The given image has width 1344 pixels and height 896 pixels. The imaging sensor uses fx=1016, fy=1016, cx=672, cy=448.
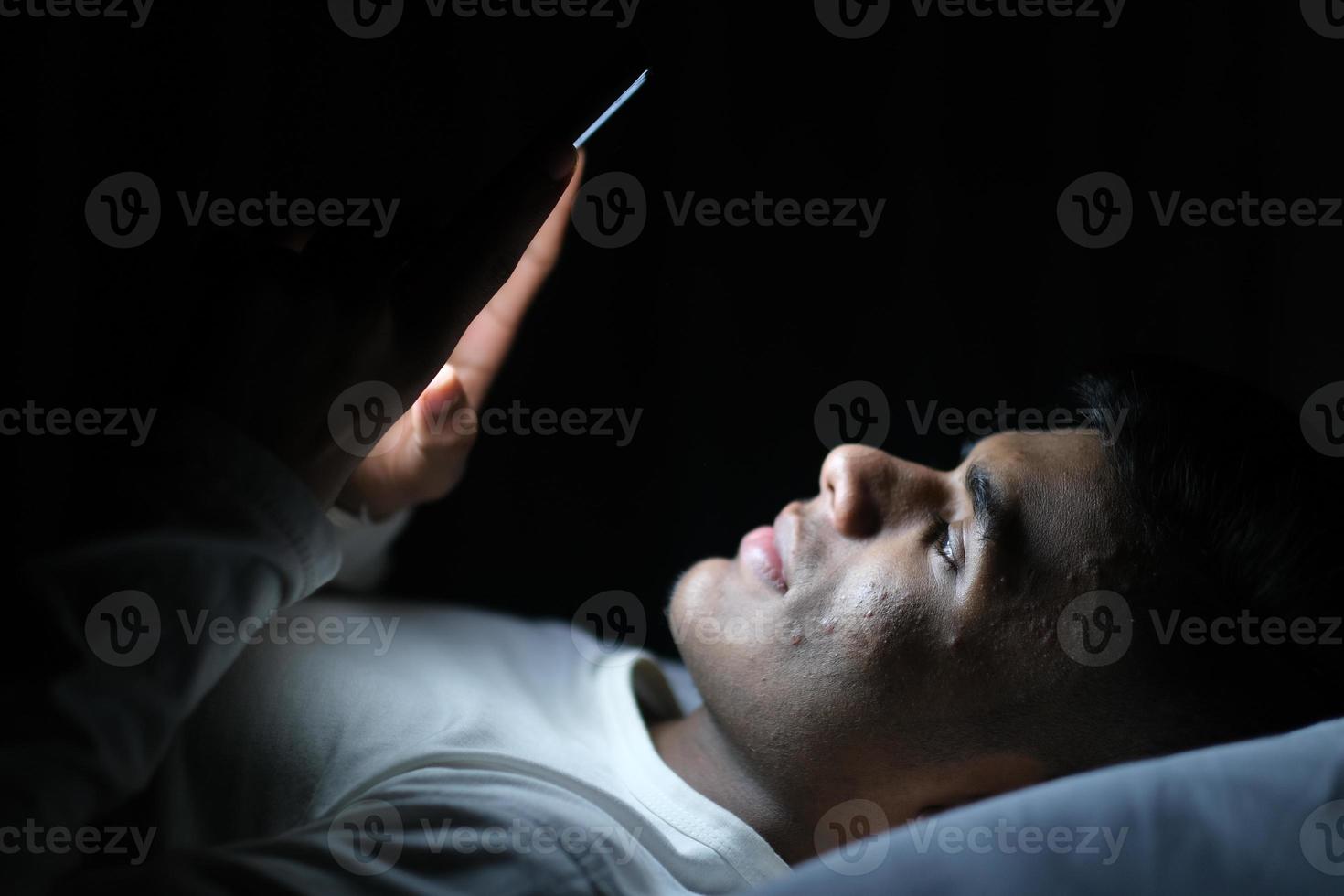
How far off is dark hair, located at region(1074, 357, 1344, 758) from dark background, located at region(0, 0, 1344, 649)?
1.34 feet

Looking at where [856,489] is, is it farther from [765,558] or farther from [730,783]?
[730,783]

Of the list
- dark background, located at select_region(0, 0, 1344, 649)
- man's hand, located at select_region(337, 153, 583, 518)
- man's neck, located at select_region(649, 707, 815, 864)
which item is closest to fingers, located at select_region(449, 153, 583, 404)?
man's hand, located at select_region(337, 153, 583, 518)

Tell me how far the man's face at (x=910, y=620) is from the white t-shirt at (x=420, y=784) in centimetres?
10

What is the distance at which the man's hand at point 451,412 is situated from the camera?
3.21 ft

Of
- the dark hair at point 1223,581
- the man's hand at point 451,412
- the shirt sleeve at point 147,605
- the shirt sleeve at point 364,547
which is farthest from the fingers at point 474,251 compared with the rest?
the dark hair at point 1223,581

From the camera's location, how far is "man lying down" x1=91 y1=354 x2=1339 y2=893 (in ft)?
2.66

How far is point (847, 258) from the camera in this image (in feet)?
3.97

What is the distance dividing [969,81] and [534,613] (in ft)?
2.75

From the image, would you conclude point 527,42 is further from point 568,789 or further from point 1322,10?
point 1322,10

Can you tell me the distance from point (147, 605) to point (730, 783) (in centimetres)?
52

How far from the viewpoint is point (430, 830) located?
72cm

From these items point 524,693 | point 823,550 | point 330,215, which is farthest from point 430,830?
point 330,215

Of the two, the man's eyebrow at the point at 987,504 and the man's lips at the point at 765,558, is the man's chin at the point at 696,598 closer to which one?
the man's lips at the point at 765,558

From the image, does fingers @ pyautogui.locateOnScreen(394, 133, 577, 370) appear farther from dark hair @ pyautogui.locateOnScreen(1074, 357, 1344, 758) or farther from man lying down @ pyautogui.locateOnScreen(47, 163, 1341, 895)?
dark hair @ pyautogui.locateOnScreen(1074, 357, 1344, 758)
